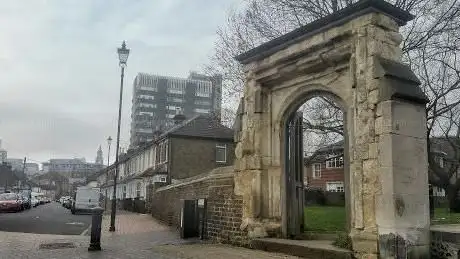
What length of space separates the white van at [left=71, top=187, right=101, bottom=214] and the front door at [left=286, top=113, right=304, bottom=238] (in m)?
26.1

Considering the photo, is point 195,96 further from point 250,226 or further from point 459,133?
point 250,226

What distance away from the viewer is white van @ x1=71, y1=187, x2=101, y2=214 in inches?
1421

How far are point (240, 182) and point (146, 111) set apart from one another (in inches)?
2900

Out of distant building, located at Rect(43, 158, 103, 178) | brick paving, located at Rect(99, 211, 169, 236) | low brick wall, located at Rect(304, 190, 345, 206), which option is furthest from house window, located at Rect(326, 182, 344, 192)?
Result: distant building, located at Rect(43, 158, 103, 178)

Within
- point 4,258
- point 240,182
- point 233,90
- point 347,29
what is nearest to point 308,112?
point 233,90

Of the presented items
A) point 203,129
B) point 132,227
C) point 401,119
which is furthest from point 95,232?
point 203,129

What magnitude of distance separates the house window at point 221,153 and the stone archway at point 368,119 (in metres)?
29.0

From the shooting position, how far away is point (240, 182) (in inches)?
515

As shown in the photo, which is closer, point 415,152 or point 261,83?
point 415,152

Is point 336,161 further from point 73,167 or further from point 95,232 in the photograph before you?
point 73,167

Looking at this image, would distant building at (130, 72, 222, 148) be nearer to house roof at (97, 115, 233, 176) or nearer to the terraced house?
the terraced house

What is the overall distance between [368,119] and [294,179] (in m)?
3.74

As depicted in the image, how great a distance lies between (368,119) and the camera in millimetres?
9641

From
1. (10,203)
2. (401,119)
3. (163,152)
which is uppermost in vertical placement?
(163,152)
